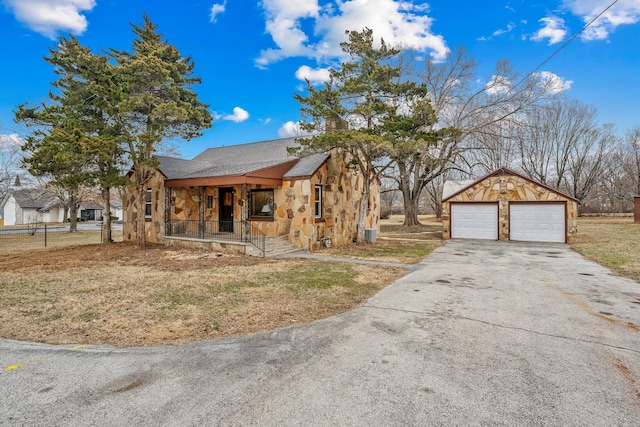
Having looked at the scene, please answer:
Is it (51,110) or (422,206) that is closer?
(51,110)

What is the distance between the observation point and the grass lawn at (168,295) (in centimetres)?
473

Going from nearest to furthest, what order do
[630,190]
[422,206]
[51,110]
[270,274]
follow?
[270,274], [51,110], [630,190], [422,206]

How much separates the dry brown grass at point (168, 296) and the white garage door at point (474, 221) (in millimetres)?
10911

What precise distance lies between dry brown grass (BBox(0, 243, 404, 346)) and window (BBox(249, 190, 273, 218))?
3.88 meters

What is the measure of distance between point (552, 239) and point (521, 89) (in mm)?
15228

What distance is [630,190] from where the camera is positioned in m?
38.7

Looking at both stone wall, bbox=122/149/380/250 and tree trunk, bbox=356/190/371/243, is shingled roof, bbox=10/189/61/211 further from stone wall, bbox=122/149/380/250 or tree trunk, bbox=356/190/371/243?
tree trunk, bbox=356/190/371/243

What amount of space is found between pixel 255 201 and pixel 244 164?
6.94ft

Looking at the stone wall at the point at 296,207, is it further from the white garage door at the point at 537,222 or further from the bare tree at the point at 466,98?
the bare tree at the point at 466,98

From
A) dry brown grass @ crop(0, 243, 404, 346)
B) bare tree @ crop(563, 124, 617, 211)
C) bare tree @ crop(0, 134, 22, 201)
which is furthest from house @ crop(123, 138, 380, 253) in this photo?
bare tree @ crop(563, 124, 617, 211)

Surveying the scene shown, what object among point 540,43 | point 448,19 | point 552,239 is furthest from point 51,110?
point 552,239

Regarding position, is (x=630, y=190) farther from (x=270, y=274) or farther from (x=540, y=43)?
(x=270, y=274)

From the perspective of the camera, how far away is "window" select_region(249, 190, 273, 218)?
14458 millimetres

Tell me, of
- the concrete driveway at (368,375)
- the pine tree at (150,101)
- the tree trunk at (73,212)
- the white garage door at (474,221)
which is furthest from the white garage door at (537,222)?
the tree trunk at (73,212)
